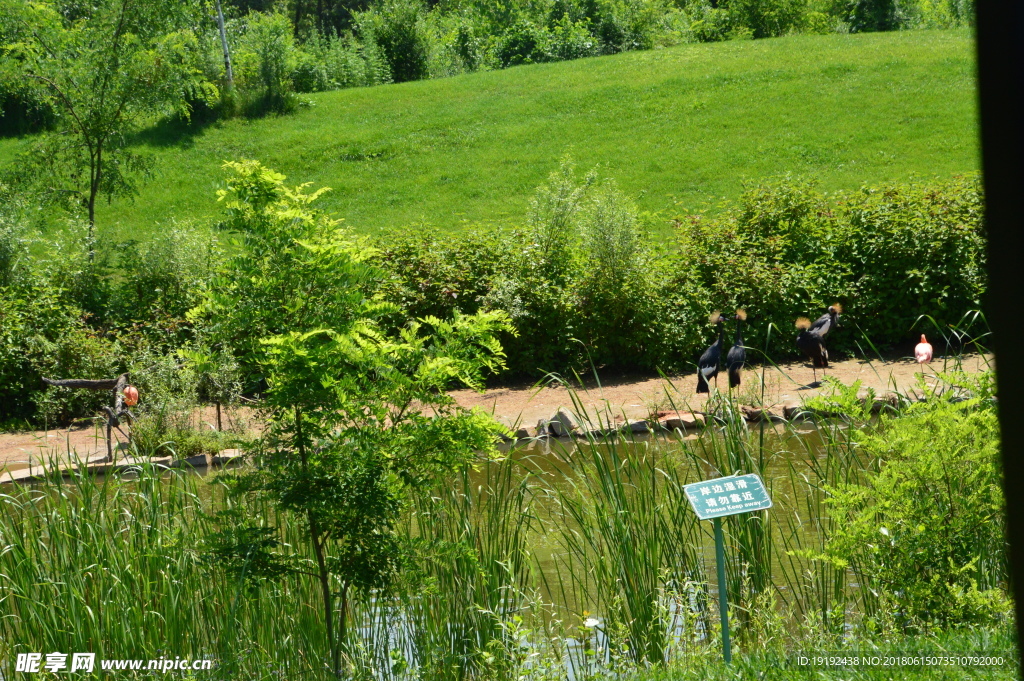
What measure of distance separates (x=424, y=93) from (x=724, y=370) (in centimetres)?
1756

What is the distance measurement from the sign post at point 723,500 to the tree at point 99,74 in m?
11.7

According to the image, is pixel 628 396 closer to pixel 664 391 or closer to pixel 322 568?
pixel 664 391

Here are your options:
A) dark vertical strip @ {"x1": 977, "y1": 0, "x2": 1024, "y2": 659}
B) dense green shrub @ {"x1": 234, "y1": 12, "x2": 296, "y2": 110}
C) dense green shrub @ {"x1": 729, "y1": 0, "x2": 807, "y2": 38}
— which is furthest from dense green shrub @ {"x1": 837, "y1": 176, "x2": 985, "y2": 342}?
dense green shrub @ {"x1": 729, "y1": 0, "x2": 807, "y2": 38}

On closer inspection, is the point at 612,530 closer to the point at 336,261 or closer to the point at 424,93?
the point at 336,261

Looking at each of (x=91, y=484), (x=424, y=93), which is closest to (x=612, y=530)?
(x=91, y=484)

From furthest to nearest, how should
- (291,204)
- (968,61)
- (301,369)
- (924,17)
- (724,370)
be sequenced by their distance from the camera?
(924,17)
(968,61)
(724,370)
(291,204)
(301,369)

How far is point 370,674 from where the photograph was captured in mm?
3906

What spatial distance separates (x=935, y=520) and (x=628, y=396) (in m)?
6.41

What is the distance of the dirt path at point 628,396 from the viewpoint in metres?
9.15

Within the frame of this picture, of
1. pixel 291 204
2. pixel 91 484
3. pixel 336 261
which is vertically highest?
pixel 291 204

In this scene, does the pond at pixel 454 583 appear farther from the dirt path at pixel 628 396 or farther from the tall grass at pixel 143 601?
the dirt path at pixel 628 396

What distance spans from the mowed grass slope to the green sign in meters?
13.3

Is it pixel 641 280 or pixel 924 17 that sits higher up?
pixel 924 17

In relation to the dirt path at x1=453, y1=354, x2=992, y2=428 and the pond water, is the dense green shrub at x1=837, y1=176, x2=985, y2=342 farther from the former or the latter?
the pond water
